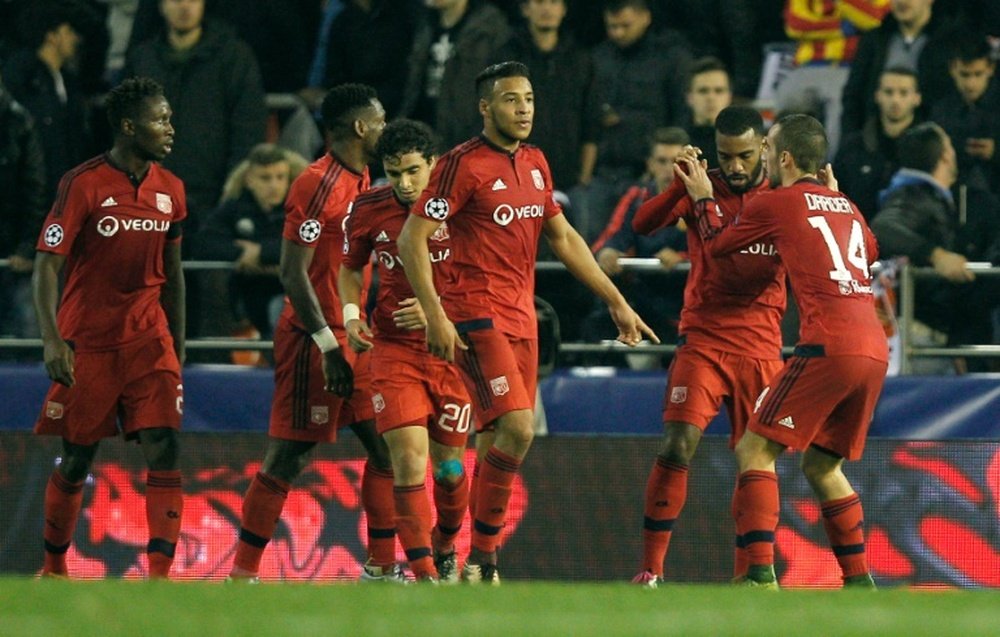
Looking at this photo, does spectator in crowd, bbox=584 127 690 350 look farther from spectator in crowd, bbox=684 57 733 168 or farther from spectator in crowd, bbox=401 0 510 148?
spectator in crowd, bbox=401 0 510 148

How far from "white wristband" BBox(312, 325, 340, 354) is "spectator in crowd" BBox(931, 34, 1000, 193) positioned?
4637mm

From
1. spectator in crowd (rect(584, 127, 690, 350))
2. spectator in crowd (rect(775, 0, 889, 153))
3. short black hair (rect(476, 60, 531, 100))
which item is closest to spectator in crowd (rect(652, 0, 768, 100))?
spectator in crowd (rect(775, 0, 889, 153))

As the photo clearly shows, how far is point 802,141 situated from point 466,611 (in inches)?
128

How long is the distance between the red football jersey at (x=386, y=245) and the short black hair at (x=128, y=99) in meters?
1.18

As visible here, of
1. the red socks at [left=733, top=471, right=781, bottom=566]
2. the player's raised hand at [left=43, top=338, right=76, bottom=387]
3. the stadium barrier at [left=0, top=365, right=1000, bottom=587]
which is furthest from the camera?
the stadium barrier at [left=0, top=365, right=1000, bottom=587]

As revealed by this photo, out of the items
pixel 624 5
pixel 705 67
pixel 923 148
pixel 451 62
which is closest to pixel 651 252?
pixel 705 67

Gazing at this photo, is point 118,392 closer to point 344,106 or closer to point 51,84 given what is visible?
point 344,106

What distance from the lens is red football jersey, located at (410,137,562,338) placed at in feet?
30.4

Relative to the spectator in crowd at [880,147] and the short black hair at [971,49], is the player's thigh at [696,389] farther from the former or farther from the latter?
the short black hair at [971,49]

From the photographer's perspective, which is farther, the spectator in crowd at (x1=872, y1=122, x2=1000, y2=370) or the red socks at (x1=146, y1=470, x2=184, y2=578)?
the spectator in crowd at (x1=872, y1=122, x2=1000, y2=370)

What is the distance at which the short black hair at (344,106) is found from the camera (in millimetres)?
10133

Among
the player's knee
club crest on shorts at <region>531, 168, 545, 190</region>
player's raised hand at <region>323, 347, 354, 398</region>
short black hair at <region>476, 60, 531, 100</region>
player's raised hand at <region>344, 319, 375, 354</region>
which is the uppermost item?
short black hair at <region>476, 60, 531, 100</region>

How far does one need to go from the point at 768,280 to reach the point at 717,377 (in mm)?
512

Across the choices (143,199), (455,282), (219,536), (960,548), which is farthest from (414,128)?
(960,548)
